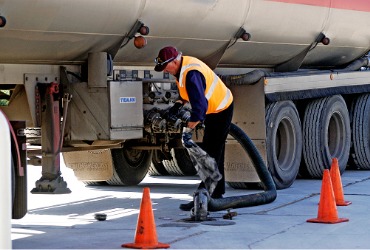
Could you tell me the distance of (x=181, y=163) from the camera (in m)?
16.8

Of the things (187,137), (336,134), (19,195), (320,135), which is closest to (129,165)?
(320,135)

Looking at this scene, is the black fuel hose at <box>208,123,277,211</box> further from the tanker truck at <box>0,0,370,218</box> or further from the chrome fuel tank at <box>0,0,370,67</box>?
the chrome fuel tank at <box>0,0,370,67</box>

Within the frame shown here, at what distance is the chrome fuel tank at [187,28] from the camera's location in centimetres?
1090

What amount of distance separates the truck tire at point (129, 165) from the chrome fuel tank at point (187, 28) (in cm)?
189

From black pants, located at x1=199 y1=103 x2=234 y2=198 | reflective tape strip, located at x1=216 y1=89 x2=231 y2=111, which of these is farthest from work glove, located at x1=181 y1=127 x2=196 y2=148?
reflective tape strip, located at x1=216 y1=89 x2=231 y2=111

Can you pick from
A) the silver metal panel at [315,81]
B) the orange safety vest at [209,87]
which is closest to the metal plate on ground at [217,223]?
the orange safety vest at [209,87]

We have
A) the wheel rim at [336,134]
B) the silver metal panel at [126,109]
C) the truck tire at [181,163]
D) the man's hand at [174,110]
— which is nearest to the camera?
the silver metal panel at [126,109]

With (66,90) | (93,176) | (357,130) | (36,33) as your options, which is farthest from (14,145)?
(357,130)

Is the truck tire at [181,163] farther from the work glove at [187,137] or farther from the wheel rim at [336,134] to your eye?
the work glove at [187,137]

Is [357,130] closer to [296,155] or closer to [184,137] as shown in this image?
[296,155]

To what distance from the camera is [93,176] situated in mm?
14641

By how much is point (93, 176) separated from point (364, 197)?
356 centimetres

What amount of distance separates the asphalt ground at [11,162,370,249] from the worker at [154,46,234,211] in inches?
27.5

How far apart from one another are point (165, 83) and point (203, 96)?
7.84ft
